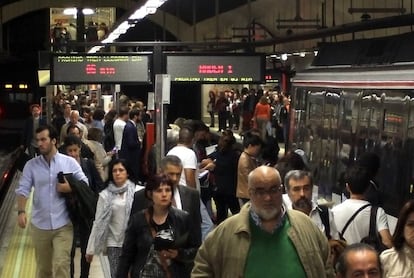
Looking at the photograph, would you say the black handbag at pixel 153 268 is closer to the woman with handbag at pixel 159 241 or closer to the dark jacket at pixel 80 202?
the woman with handbag at pixel 159 241

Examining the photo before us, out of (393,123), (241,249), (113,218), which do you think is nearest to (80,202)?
(113,218)

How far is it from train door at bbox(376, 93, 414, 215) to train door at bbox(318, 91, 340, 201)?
7.06ft

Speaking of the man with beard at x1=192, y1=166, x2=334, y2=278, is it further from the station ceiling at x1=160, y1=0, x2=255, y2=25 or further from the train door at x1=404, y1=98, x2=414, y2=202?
the station ceiling at x1=160, y1=0, x2=255, y2=25

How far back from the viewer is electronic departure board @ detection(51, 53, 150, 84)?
15.6m

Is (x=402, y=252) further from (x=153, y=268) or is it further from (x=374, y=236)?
(x=153, y=268)

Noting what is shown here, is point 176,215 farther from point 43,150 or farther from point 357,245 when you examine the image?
point 43,150

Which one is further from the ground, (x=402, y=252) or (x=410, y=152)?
(x=410, y=152)

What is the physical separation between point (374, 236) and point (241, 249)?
6.56 feet

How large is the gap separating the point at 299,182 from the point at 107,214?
75.7 inches

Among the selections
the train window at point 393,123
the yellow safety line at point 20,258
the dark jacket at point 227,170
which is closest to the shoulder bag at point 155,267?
the train window at point 393,123

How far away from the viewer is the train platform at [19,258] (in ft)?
34.4

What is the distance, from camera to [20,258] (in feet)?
37.9

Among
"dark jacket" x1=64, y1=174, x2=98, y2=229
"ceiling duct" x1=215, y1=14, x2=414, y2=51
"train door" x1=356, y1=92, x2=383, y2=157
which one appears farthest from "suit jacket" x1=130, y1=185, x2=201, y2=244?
"ceiling duct" x1=215, y1=14, x2=414, y2=51

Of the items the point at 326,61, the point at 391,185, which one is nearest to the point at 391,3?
the point at 326,61
